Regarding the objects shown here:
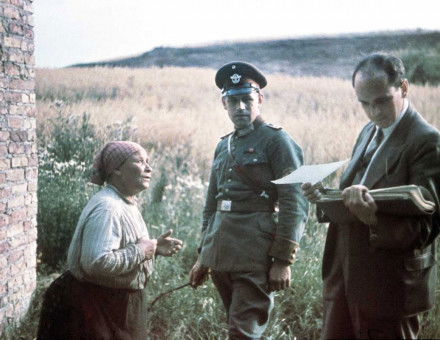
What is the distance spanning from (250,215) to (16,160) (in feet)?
6.61

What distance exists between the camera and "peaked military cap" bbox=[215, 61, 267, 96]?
11.1 ft

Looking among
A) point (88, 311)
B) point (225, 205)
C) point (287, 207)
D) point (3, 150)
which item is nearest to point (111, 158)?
point (225, 205)

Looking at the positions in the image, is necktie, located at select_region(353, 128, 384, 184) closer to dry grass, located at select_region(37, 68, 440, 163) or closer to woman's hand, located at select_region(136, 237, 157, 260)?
woman's hand, located at select_region(136, 237, 157, 260)

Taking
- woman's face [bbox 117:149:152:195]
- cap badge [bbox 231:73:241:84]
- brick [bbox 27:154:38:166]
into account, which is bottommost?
brick [bbox 27:154:38:166]

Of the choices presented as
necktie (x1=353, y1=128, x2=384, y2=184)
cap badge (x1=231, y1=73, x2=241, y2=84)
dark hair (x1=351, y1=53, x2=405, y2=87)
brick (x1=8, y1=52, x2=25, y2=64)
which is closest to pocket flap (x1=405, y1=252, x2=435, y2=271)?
necktie (x1=353, y1=128, x2=384, y2=184)

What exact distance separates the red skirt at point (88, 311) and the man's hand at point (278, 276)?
2.52 ft

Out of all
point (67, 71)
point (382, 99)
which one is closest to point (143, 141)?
point (67, 71)

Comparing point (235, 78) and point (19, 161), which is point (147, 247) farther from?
point (19, 161)

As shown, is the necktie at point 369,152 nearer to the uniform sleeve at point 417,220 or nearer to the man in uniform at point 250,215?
the uniform sleeve at point 417,220

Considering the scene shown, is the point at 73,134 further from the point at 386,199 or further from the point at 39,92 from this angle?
the point at 386,199

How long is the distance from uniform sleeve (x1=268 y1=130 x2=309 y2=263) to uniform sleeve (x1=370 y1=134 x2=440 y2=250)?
0.85 meters

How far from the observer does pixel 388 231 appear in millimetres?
2293

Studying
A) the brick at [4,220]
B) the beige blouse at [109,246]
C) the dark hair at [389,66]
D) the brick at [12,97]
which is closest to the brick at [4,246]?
the brick at [4,220]

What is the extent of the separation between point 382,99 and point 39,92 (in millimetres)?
4120
